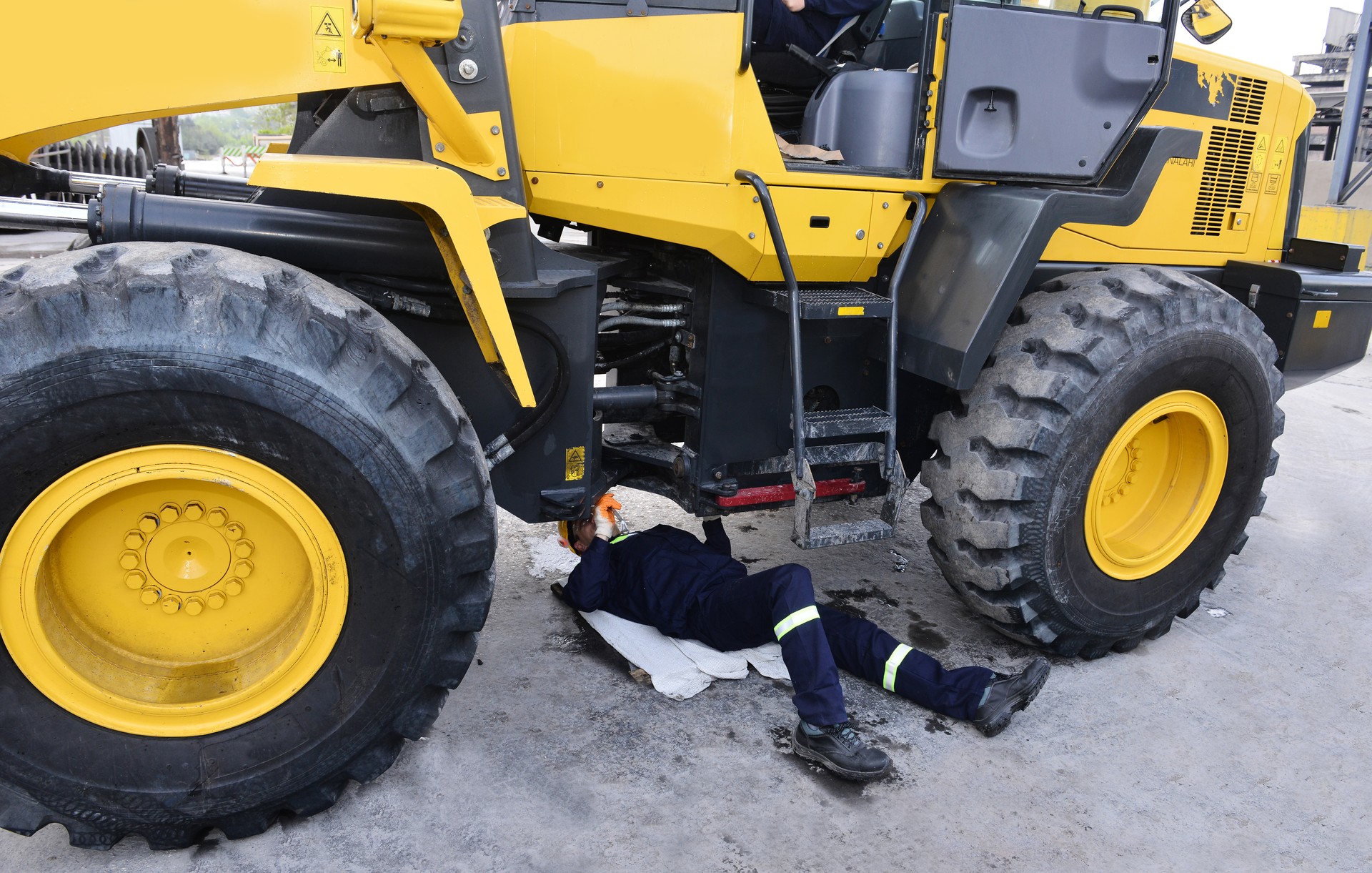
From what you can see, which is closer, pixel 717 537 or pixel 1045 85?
pixel 1045 85

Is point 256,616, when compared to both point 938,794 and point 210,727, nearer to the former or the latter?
point 210,727

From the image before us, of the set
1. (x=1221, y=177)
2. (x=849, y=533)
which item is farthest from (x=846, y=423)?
(x=1221, y=177)

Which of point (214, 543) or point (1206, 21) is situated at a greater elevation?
point (1206, 21)

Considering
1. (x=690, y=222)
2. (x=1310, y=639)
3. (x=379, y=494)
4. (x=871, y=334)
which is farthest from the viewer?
(x=1310, y=639)

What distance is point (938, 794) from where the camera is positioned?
9.72 feet

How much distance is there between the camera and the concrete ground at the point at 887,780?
104 inches

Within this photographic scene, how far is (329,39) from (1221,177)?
366cm

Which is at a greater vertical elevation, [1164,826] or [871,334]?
[871,334]

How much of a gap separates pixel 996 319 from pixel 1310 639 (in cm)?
211

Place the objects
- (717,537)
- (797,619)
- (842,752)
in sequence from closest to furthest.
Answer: (842,752)
(797,619)
(717,537)

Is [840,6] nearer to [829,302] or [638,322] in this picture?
[829,302]

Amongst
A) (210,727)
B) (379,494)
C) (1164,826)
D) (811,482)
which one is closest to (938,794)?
(1164,826)

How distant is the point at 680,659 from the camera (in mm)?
3568

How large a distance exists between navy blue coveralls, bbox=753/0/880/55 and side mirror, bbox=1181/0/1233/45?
123 centimetres
